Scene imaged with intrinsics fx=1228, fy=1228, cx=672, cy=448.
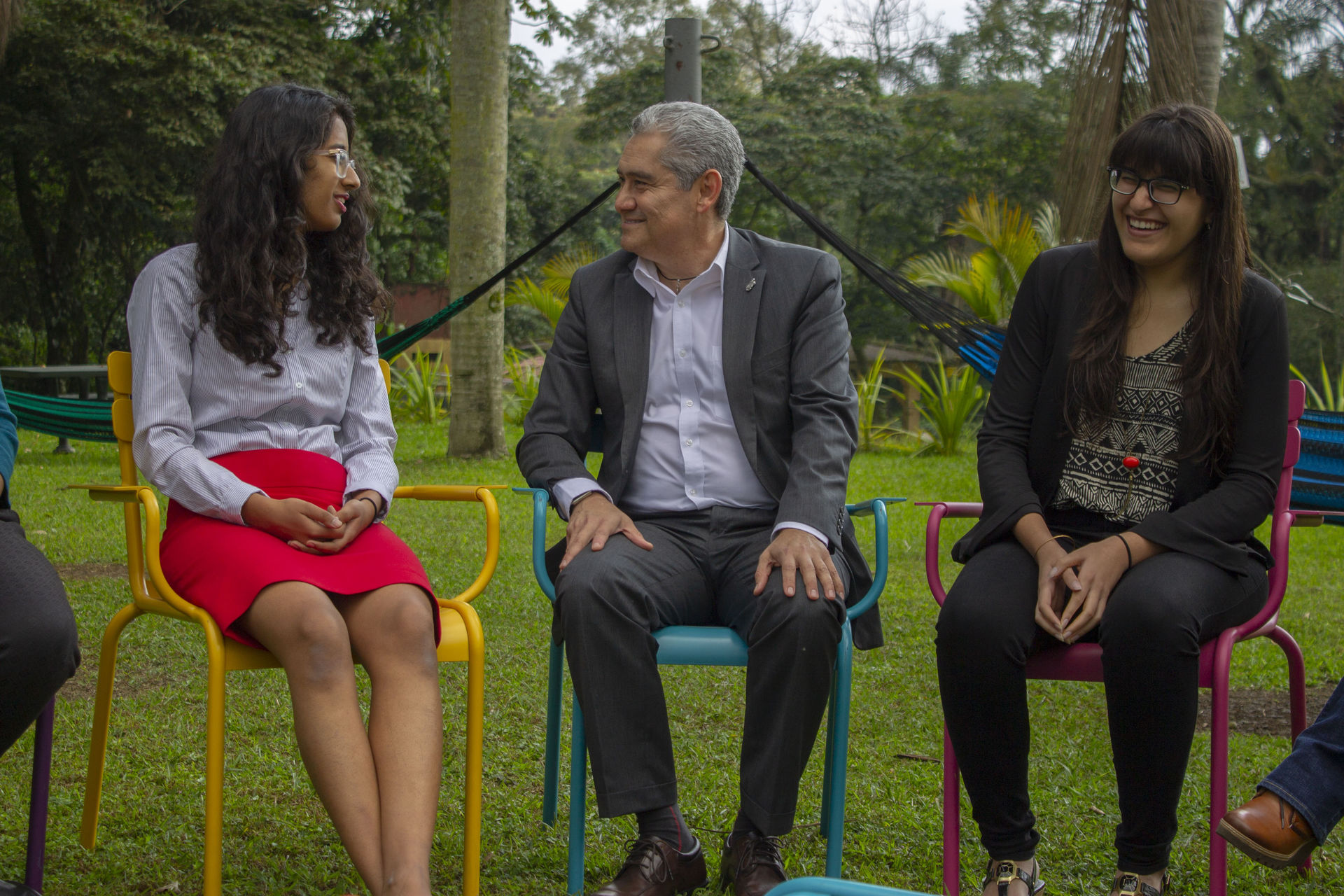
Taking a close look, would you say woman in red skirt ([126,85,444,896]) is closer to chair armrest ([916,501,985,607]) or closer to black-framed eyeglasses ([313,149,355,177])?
black-framed eyeglasses ([313,149,355,177])

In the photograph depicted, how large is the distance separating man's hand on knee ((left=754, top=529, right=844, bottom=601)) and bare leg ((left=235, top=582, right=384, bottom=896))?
2.34 ft

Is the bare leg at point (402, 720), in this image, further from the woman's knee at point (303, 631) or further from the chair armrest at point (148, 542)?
the chair armrest at point (148, 542)

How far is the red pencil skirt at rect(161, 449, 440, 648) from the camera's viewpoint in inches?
83.9

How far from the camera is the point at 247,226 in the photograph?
2465 mm

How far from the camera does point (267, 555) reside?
2182 mm

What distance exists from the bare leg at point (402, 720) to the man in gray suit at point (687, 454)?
0.28m

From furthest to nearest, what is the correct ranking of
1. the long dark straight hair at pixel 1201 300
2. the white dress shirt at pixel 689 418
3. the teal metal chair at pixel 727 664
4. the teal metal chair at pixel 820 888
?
the white dress shirt at pixel 689 418 < the long dark straight hair at pixel 1201 300 < the teal metal chair at pixel 727 664 < the teal metal chair at pixel 820 888

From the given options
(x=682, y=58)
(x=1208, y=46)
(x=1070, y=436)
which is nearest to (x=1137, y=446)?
(x=1070, y=436)

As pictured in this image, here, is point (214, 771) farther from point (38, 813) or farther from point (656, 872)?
point (656, 872)

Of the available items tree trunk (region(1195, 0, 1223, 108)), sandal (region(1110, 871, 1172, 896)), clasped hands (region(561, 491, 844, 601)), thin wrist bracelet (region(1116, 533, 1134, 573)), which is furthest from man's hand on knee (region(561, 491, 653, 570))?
tree trunk (region(1195, 0, 1223, 108))

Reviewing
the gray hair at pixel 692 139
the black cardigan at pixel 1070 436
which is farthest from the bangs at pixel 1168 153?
the gray hair at pixel 692 139

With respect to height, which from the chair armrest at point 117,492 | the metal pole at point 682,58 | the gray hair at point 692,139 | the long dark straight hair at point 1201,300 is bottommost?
the chair armrest at point 117,492

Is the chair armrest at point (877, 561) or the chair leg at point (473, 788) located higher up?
the chair armrest at point (877, 561)

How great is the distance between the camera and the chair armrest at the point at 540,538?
2383mm
